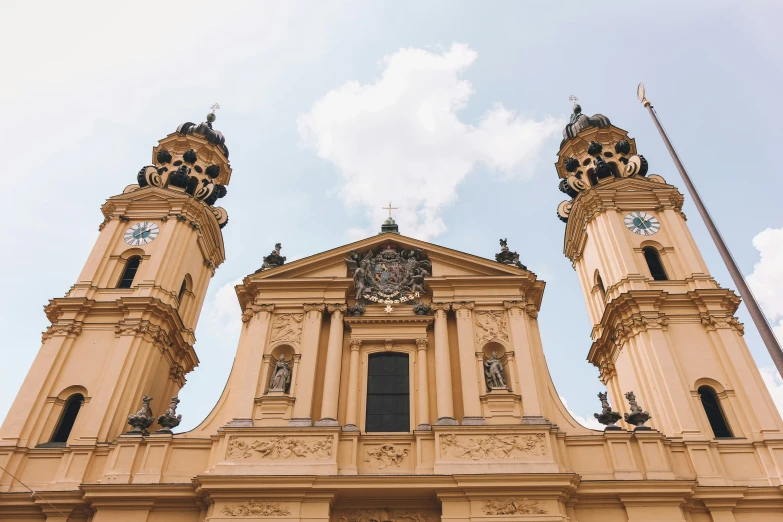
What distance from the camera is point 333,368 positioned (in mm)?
15312

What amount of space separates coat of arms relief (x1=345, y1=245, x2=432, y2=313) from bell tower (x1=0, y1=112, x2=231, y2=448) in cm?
572

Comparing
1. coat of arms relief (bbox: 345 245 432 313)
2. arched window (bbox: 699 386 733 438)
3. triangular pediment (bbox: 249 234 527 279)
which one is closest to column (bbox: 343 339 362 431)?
coat of arms relief (bbox: 345 245 432 313)

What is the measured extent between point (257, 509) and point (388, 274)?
715 centimetres

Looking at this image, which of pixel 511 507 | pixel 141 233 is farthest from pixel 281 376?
pixel 141 233

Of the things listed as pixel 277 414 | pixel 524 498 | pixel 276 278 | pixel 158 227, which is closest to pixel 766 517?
pixel 524 498

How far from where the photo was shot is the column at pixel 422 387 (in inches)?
568

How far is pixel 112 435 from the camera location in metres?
15.6

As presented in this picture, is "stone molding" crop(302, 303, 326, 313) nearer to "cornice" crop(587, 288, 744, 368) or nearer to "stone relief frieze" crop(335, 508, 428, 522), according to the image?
"stone relief frieze" crop(335, 508, 428, 522)

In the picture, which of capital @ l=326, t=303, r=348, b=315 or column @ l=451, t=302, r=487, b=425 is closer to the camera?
column @ l=451, t=302, r=487, b=425

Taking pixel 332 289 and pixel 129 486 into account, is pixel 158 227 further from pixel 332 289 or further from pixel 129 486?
pixel 129 486

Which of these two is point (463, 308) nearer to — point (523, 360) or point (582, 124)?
point (523, 360)

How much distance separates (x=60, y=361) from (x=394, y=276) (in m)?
9.14

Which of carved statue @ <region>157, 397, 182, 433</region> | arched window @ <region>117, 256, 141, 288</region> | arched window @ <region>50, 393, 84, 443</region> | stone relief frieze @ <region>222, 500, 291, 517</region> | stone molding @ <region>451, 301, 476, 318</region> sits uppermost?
arched window @ <region>117, 256, 141, 288</region>

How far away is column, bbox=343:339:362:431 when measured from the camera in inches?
570
